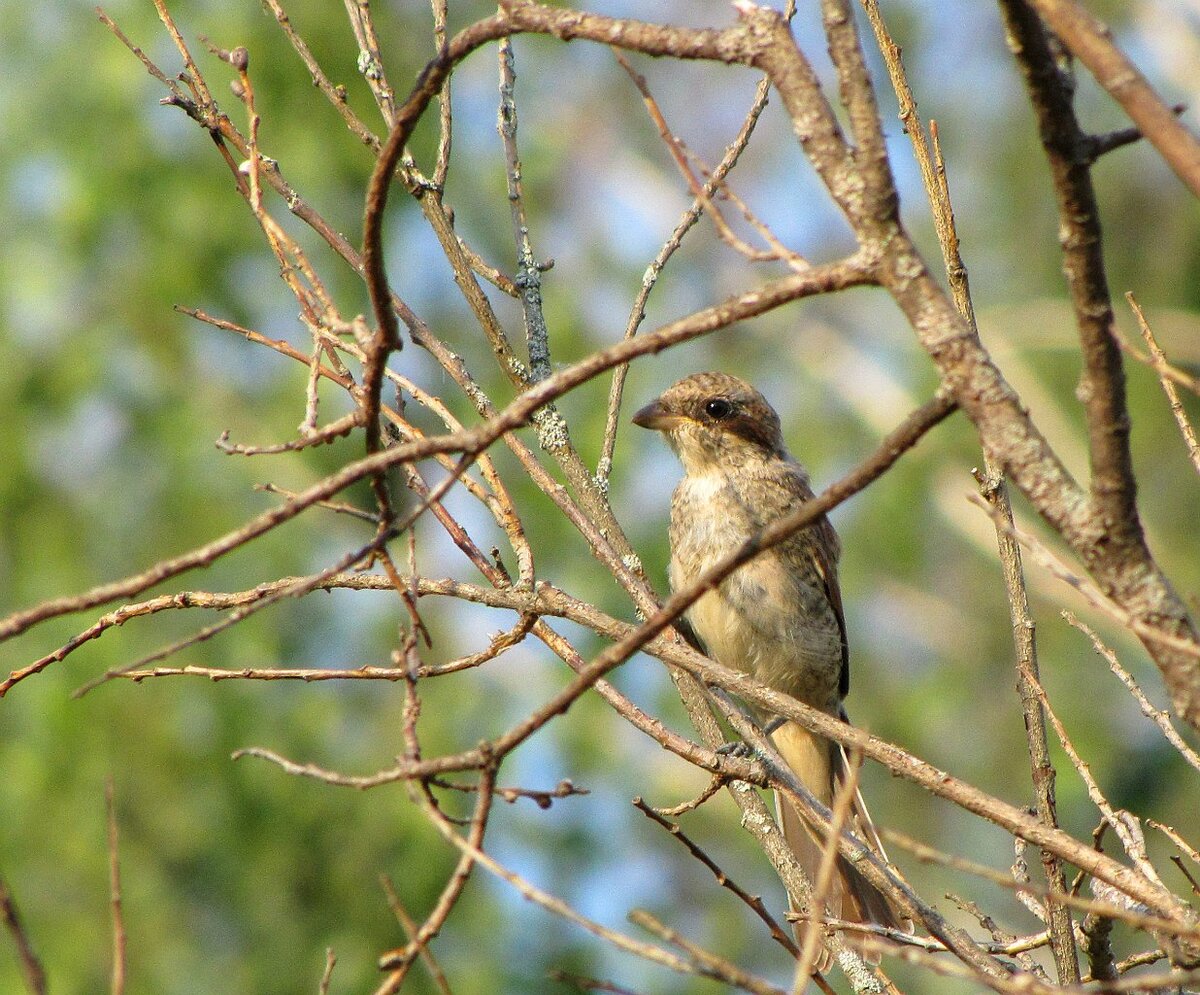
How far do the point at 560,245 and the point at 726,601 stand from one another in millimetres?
10771

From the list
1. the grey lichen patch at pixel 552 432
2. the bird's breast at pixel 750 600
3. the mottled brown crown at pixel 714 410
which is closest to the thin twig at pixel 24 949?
the grey lichen patch at pixel 552 432

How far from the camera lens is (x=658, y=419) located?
5430mm

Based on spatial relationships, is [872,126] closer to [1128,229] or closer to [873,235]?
[873,235]

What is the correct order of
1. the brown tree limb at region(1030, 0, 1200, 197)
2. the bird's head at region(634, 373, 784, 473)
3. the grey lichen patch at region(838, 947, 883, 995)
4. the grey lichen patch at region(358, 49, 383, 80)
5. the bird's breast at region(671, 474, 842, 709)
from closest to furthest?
1. the brown tree limb at region(1030, 0, 1200, 197)
2. the grey lichen patch at region(838, 947, 883, 995)
3. the grey lichen patch at region(358, 49, 383, 80)
4. the bird's breast at region(671, 474, 842, 709)
5. the bird's head at region(634, 373, 784, 473)

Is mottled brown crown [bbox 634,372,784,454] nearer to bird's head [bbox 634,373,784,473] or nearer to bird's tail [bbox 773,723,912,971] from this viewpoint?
bird's head [bbox 634,373,784,473]

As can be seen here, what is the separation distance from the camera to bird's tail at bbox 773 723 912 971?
14.5 feet

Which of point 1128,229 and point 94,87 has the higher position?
point 94,87

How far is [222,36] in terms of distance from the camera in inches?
389

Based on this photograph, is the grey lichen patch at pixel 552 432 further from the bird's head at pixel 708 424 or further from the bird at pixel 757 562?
the bird's head at pixel 708 424

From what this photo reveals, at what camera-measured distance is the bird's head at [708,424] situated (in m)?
5.41

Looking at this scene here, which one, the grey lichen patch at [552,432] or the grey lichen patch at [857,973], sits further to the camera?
the grey lichen patch at [552,432]

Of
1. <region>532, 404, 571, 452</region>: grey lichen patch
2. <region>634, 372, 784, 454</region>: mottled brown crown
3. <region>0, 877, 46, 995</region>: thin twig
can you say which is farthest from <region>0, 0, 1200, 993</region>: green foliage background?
<region>0, 877, 46, 995</region>: thin twig

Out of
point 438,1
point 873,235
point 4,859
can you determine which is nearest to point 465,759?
point 873,235

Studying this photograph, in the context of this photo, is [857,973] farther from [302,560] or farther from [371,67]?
[302,560]
